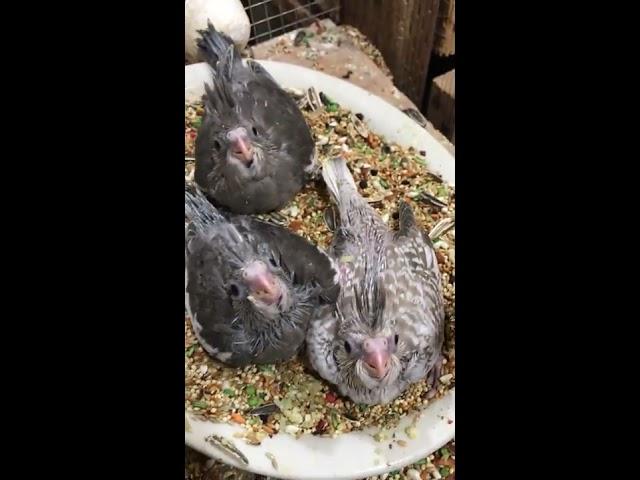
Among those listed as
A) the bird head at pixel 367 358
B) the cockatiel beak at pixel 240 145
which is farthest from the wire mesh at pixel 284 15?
the bird head at pixel 367 358

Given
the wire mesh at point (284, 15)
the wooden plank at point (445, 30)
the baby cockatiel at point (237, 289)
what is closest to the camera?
the baby cockatiel at point (237, 289)

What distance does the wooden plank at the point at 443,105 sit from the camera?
6.57ft

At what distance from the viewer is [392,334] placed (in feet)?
4.20

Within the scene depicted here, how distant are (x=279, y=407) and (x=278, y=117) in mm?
848

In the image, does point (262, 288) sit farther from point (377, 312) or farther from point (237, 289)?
point (377, 312)

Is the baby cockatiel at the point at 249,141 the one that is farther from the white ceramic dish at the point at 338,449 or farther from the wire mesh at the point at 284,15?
the white ceramic dish at the point at 338,449

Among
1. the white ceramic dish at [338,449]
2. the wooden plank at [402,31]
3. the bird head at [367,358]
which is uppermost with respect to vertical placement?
the wooden plank at [402,31]

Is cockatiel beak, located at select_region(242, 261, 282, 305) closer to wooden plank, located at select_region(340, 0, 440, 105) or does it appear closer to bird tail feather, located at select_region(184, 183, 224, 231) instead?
bird tail feather, located at select_region(184, 183, 224, 231)

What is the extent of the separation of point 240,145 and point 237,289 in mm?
413

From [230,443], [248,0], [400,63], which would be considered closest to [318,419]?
[230,443]

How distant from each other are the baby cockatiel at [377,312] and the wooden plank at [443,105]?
0.55 m

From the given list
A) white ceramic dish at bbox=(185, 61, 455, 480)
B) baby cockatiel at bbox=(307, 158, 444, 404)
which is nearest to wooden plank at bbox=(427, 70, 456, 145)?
baby cockatiel at bbox=(307, 158, 444, 404)

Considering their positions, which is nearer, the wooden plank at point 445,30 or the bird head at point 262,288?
the bird head at point 262,288

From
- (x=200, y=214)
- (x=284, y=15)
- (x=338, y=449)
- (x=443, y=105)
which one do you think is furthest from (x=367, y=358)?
(x=284, y=15)
